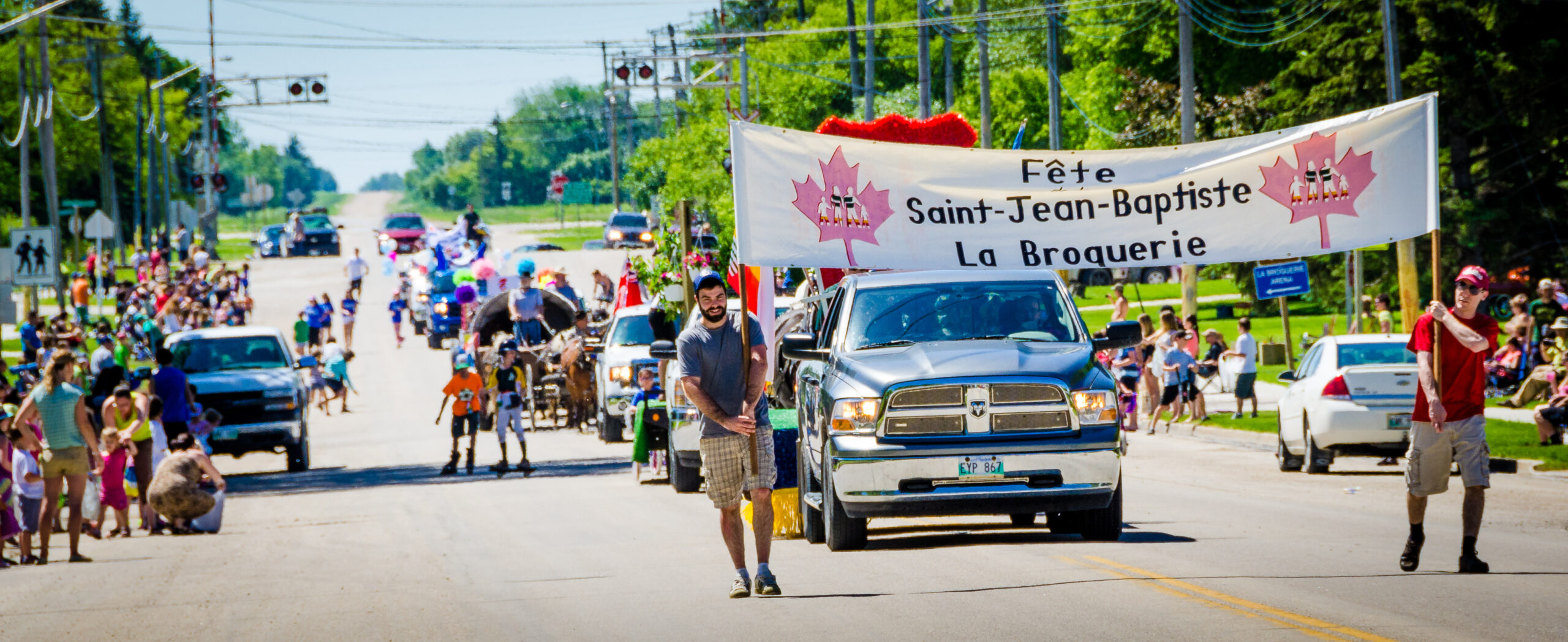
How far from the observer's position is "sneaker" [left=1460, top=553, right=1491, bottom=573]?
1051cm

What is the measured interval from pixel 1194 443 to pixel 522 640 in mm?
17499

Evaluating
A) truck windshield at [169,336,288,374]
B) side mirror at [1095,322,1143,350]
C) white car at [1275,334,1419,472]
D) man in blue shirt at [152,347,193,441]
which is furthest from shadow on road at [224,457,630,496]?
side mirror at [1095,322,1143,350]

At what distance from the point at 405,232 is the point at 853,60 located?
1993 centimetres

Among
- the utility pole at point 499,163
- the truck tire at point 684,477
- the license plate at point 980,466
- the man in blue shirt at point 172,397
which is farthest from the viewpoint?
the utility pole at point 499,163

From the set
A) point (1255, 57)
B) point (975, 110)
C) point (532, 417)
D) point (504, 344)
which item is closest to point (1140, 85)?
point (1255, 57)

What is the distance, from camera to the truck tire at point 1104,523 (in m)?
12.1

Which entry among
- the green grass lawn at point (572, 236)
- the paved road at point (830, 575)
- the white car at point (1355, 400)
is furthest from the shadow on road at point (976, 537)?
the green grass lawn at point (572, 236)

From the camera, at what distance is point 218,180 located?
81125 millimetres

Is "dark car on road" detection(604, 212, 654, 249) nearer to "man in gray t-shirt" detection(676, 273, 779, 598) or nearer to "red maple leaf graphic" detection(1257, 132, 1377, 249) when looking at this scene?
"red maple leaf graphic" detection(1257, 132, 1377, 249)

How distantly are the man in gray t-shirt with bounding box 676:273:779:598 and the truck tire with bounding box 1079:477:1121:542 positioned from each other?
115 inches

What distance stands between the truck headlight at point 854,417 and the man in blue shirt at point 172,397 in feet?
42.8

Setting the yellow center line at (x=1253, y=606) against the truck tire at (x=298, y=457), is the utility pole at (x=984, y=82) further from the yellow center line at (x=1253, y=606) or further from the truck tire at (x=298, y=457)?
the yellow center line at (x=1253, y=606)

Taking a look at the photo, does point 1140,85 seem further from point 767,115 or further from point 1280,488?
point 1280,488

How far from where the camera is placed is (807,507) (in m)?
12.9
